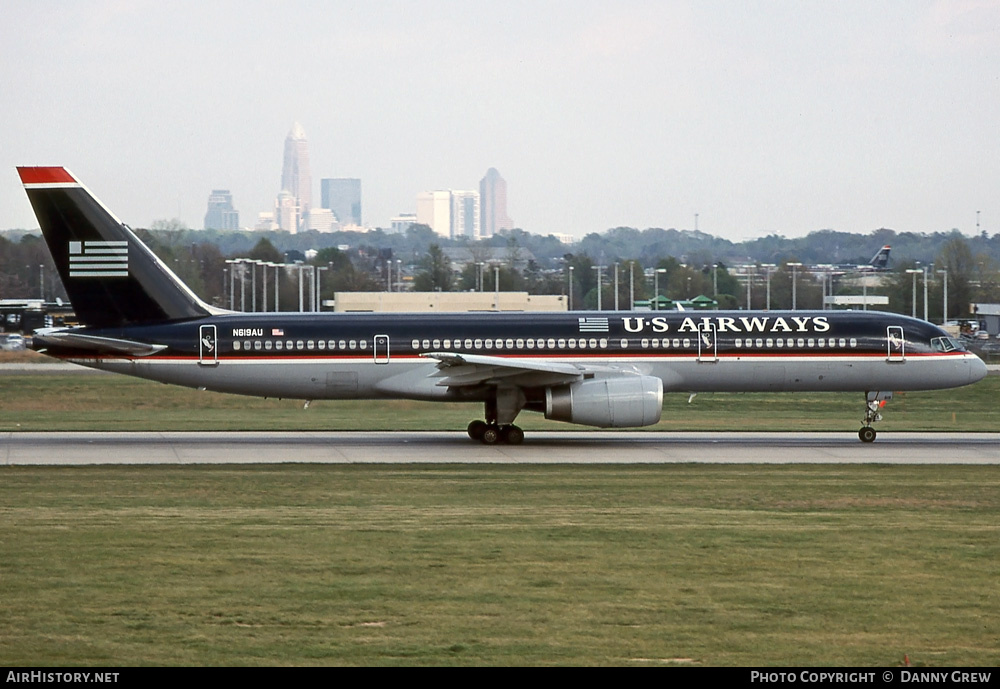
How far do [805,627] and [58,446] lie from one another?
23.3m

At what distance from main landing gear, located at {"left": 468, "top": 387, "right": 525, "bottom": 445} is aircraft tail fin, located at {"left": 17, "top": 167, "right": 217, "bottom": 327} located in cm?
833

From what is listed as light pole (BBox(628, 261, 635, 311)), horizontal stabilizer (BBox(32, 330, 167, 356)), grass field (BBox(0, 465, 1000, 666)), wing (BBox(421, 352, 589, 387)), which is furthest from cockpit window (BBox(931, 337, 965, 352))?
light pole (BBox(628, 261, 635, 311))

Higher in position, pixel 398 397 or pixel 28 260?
pixel 28 260

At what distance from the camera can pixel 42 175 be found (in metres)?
32.3

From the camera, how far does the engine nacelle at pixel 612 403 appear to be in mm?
30766

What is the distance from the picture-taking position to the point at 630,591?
14.0 meters

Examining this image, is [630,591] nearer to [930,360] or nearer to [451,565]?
[451,565]

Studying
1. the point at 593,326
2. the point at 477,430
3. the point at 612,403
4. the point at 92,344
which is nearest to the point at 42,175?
the point at 92,344

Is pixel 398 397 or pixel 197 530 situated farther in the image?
pixel 398 397

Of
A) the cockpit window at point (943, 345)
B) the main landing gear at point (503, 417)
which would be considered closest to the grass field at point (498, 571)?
the main landing gear at point (503, 417)

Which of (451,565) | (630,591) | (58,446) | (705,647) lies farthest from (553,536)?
(58,446)

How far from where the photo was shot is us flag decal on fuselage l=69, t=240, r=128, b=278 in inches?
1284

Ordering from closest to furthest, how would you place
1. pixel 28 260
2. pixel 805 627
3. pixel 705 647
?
pixel 705 647, pixel 805 627, pixel 28 260

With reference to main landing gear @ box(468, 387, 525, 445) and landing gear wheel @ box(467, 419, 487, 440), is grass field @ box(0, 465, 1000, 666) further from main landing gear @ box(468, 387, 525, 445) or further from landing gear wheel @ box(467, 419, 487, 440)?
landing gear wheel @ box(467, 419, 487, 440)
